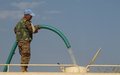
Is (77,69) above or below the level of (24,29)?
below

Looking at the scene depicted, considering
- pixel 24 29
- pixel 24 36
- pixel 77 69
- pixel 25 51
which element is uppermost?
pixel 24 29

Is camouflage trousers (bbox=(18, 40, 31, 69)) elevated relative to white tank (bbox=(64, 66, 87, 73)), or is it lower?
elevated

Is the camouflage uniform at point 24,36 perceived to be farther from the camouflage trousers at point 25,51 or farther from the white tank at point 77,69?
the white tank at point 77,69

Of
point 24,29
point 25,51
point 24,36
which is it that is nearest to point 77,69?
point 25,51

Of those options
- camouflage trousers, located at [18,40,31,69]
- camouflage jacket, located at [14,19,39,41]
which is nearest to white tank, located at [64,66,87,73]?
camouflage trousers, located at [18,40,31,69]

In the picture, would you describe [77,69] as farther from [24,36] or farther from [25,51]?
[24,36]

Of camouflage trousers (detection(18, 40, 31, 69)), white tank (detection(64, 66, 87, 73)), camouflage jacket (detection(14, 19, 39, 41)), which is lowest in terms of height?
white tank (detection(64, 66, 87, 73))

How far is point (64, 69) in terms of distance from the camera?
1429 centimetres

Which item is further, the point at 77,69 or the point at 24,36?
the point at 24,36

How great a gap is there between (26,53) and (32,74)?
1.42 metres

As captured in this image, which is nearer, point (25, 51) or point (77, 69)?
point (77, 69)

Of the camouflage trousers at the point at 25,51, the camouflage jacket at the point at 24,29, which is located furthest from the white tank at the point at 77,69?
the camouflage jacket at the point at 24,29

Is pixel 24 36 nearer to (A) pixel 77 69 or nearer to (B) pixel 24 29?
(B) pixel 24 29

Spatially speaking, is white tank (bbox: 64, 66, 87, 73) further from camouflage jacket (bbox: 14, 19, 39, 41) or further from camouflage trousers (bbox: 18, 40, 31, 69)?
camouflage jacket (bbox: 14, 19, 39, 41)
